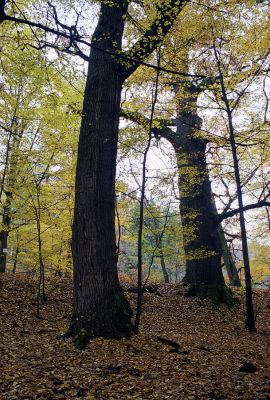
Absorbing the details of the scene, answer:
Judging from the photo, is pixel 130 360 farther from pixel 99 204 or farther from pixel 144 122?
pixel 144 122

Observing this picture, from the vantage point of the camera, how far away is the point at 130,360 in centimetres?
477

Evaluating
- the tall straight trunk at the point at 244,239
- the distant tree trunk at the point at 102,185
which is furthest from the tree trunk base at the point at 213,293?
the distant tree trunk at the point at 102,185

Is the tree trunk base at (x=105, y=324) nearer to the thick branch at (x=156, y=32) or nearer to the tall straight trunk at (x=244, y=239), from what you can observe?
the tall straight trunk at (x=244, y=239)

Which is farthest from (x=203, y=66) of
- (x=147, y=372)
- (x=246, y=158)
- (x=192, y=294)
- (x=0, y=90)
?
(x=147, y=372)

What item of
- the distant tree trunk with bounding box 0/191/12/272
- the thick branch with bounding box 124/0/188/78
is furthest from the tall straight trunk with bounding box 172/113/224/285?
the distant tree trunk with bounding box 0/191/12/272

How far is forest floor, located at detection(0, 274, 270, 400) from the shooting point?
3736 millimetres

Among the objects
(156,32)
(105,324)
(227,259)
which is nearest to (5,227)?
(105,324)

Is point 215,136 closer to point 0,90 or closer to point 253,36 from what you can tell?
point 253,36

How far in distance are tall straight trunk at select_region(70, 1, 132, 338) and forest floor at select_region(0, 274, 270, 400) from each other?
1.48 ft

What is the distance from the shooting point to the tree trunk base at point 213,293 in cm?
1005

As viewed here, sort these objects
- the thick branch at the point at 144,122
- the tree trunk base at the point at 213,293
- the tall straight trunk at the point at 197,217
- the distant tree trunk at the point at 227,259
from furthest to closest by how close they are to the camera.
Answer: the distant tree trunk at the point at 227,259, the tall straight trunk at the point at 197,217, the tree trunk base at the point at 213,293, the thick branch at the point at 144,122

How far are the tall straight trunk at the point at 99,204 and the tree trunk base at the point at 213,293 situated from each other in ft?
16.1

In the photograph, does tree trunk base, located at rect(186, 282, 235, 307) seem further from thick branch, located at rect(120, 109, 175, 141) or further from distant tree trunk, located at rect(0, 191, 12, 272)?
distant tree trunk, located at rect(0, 191, 12, 272)

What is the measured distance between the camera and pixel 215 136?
9.17m
